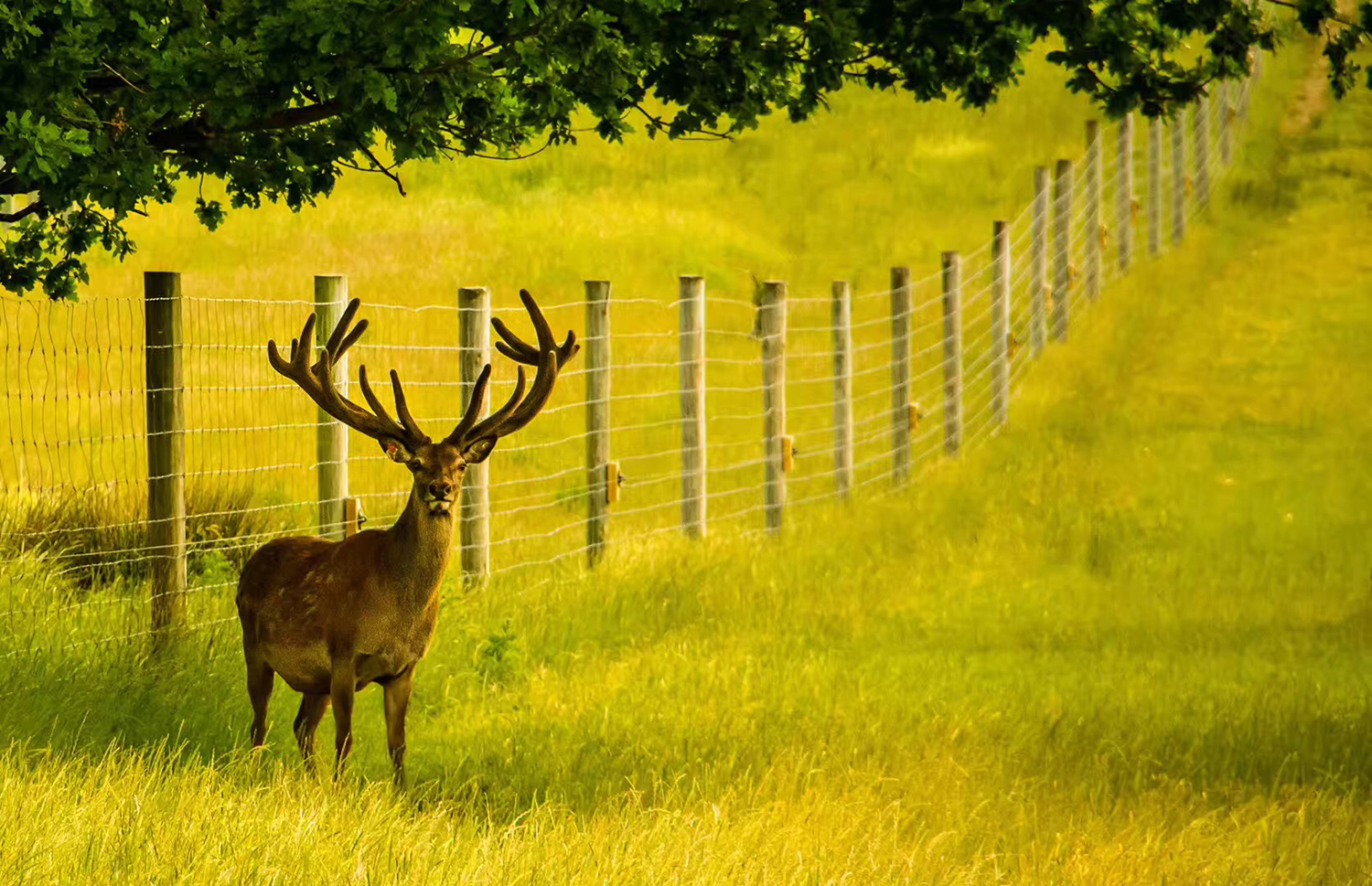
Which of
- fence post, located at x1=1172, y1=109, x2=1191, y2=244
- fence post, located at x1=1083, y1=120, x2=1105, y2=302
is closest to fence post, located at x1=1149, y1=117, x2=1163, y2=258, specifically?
fence post, located at x1=1172, y1=109, x2=1191, y2=244

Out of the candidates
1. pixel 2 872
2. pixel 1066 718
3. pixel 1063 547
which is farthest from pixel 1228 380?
pixel 2 872

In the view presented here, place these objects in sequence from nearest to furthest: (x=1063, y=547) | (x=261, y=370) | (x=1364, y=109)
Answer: (x=1063, y=547) → (x=261, y=370) → (x=1364, y=109)

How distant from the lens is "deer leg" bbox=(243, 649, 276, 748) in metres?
7.66

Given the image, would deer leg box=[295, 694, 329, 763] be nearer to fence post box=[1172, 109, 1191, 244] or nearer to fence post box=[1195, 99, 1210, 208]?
fence post box=[1172, 109, 1191, 244]

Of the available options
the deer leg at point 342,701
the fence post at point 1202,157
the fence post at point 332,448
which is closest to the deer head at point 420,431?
the deer leg at point 342,701

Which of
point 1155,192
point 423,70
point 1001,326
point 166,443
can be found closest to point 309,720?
point 166,443

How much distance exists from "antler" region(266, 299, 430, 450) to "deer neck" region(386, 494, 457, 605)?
0.99ft

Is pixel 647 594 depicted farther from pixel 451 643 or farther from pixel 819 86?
pixel 819 86

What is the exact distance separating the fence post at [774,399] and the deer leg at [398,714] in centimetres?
819

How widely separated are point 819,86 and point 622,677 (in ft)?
11.4

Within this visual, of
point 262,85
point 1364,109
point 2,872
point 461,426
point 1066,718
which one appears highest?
point 1364,109

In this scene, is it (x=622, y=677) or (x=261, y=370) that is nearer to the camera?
(x=622, y=677)

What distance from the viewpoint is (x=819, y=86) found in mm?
8820

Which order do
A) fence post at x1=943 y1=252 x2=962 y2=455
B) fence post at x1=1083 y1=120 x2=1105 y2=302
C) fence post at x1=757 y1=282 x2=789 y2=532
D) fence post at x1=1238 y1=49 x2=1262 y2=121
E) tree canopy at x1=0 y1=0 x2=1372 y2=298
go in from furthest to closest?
fence post at x1=1238 y1=49 x2=1262 y2=121, fence post at x1=1083 y1=120 x2=1105 y2=302, fence post at x1=943 y1=252 x2=962 y2=455, fence post at x1=757 y1=282 x2=789 y2=532, tree canopy at x1=0 y1=0 x2=1372 y2=298
